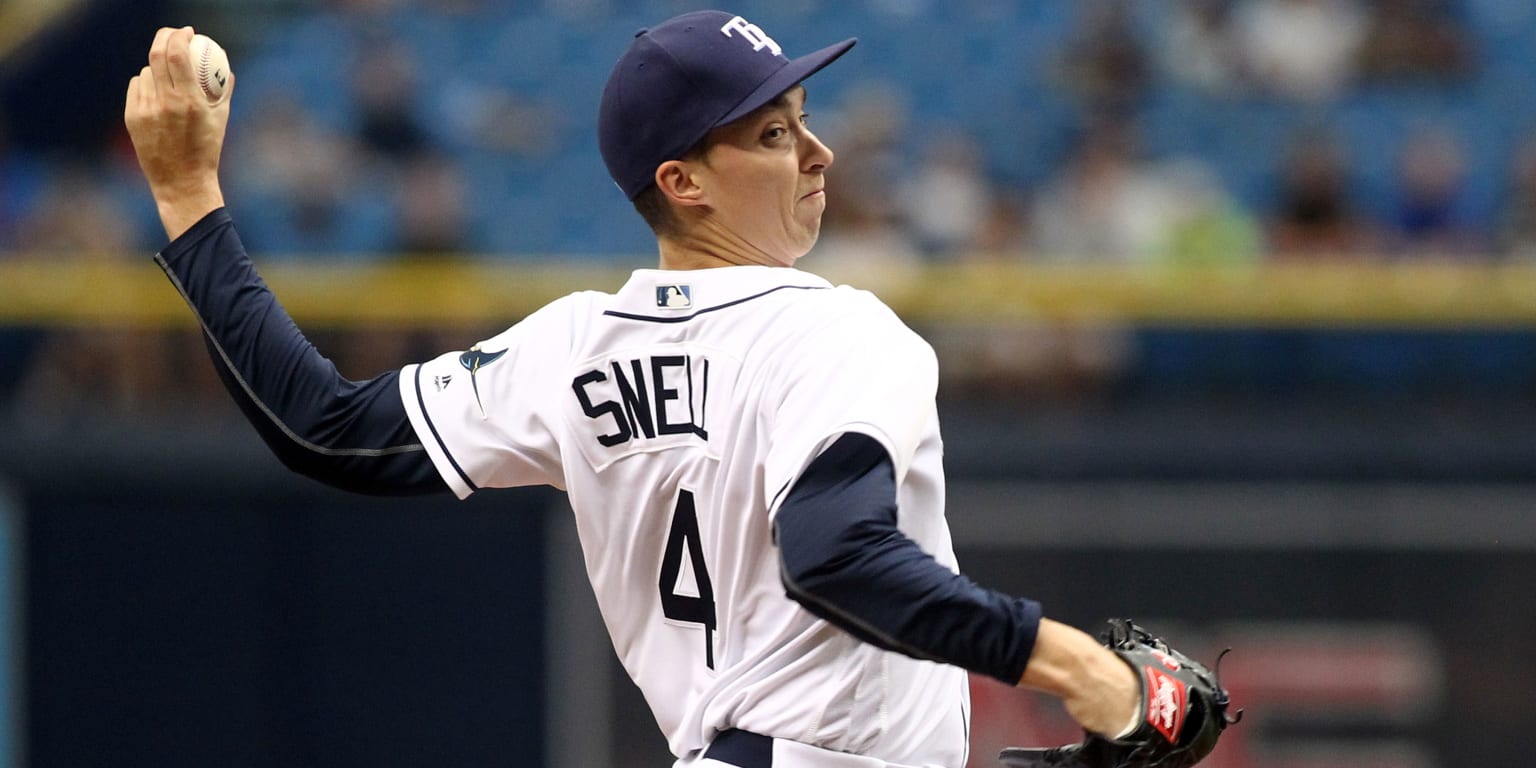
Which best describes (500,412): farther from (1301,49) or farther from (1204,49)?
(1204,49)

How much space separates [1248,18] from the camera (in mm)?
10133

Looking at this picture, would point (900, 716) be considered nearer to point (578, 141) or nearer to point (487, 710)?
point (487, 710)

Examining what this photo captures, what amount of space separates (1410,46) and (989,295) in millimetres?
3710

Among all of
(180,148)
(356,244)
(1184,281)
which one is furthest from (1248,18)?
(180,148)

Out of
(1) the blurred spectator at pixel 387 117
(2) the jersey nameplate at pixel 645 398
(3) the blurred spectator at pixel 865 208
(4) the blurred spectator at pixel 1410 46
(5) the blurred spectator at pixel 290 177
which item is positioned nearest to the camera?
(2) the jersey nameplate at pixel 645 398

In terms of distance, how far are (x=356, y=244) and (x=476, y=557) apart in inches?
97.1

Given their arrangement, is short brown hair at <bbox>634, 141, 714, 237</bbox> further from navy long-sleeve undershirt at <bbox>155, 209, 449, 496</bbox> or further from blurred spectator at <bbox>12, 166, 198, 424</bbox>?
blurred spectator at <bbox>12, 166, 198, 424</bbox>

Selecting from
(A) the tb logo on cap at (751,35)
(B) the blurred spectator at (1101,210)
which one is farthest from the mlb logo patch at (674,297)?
(B) the blurred spectator at (1101,210)

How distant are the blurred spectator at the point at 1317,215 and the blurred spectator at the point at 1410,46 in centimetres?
156

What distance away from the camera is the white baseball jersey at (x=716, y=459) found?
2.57 m

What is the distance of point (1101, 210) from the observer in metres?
8.90

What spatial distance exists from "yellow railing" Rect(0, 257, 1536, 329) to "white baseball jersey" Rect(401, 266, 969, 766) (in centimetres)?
483

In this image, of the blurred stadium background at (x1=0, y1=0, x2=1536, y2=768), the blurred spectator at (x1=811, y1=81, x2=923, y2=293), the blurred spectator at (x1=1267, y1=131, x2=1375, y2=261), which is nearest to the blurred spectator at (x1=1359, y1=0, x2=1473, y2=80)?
the blurred stadium background at (x1=0, y1=0, x2=1536, y2=768)

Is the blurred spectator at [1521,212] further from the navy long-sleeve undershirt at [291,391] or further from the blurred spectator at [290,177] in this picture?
the navy long-sleeve undershirt at [291,391]
